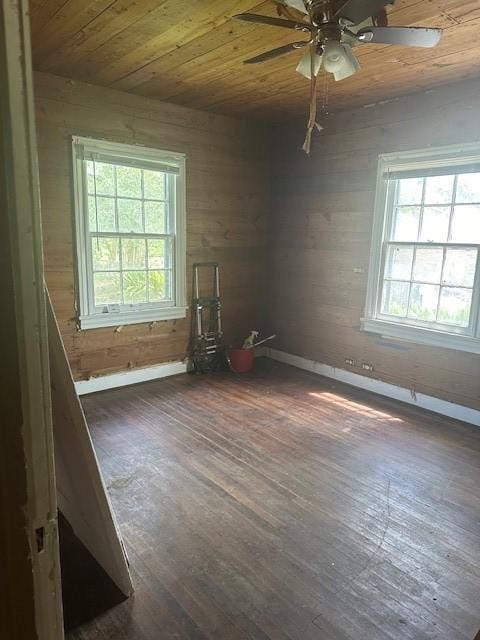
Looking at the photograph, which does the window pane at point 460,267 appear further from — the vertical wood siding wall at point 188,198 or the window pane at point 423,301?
the vertical wood siding wall at point 188,198

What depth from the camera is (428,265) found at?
144 inches

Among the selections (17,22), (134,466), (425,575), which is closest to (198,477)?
(134,466)

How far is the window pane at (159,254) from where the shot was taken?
4.14m

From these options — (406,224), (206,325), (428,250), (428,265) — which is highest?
(406,224)

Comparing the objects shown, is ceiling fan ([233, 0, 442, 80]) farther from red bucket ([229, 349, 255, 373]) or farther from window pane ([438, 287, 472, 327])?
red bucket ([229, 349, 255, 373])

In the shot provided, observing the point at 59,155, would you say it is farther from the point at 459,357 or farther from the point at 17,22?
the point at 459,357

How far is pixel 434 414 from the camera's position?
368 centimetres

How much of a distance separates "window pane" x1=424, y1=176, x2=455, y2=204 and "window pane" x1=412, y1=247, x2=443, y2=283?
0.40 m

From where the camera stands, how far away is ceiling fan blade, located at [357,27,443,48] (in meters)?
Result: 1.95

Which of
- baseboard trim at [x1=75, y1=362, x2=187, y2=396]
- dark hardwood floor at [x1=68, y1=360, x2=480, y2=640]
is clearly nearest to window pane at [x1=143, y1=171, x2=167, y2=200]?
baseboard trim at [x1=75, y1=362, x2=187, y2=396]

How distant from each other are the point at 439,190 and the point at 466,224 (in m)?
0.38

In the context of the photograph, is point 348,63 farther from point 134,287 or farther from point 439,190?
point 134,287

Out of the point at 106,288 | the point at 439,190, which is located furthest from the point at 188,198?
the point at 439,190

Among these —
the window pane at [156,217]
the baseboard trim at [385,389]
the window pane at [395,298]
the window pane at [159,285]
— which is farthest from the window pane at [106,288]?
the window pane at [395,298]
